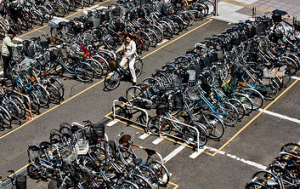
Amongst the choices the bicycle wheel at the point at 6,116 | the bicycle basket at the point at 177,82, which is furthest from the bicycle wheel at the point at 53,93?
the bicycle basket at the point at 177,82

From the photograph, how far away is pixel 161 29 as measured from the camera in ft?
60.9

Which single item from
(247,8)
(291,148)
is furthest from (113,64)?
(247,8)

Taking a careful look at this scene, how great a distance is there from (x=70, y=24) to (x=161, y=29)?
3955mm

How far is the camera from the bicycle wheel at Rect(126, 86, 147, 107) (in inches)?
533

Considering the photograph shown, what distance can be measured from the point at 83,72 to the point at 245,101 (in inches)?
234

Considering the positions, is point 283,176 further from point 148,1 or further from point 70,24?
point 148,1

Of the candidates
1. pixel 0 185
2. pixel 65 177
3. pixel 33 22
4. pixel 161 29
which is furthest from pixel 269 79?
pixel 33 22

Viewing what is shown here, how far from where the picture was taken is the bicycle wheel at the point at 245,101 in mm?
13540

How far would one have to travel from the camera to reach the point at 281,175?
1007cm

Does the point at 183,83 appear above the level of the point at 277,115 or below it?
above

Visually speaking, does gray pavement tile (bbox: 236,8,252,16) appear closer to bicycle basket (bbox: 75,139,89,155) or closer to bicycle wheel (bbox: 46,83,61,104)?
bicycle wheel (bbox: 46,83,61,104)

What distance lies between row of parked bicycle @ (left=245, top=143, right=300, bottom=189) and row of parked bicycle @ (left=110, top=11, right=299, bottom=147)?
7.12 ft

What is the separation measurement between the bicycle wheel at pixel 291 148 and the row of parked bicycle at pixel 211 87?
1.78 metres

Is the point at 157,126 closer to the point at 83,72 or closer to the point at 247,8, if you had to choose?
the point at 83,72
